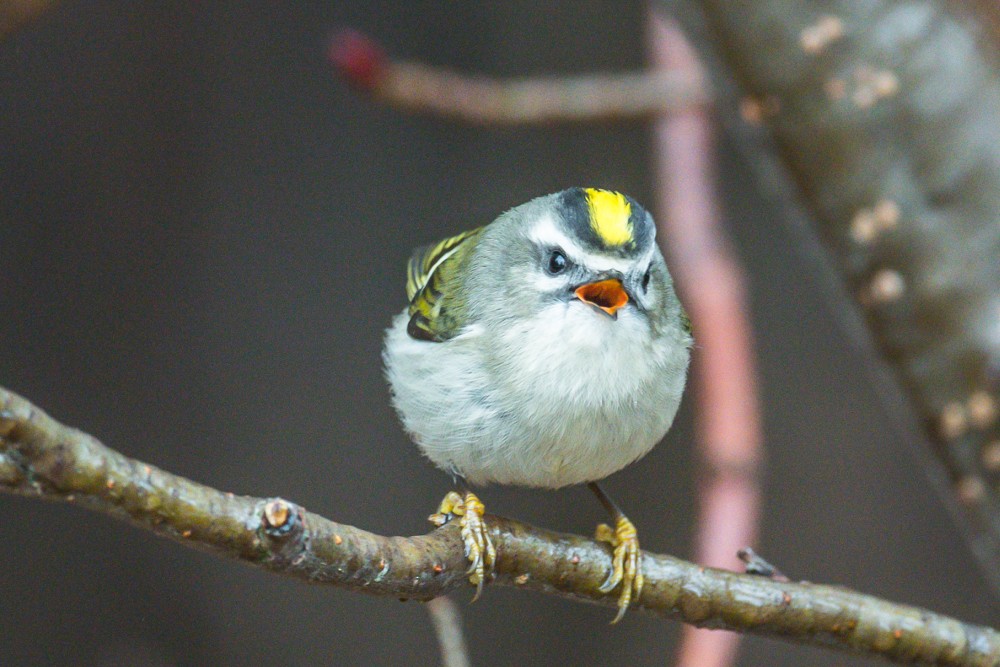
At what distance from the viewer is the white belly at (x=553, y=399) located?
1.55 metres

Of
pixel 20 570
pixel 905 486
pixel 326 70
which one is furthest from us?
pixel 905 486

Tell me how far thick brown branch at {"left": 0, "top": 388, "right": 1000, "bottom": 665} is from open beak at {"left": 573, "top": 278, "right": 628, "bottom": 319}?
1.20 feet

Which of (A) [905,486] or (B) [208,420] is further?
(A) [905,486]

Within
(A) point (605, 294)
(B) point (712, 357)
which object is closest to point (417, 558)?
(A) point (605, 294)

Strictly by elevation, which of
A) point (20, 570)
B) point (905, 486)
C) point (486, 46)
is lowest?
point (20, 570)

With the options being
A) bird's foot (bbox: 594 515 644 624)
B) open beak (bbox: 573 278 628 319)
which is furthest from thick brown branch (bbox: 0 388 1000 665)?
open beak (bbox: 573 278 628 319)

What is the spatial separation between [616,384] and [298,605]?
1.73m

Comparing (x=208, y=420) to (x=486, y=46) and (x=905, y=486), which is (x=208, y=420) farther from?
(x=905, y=486)

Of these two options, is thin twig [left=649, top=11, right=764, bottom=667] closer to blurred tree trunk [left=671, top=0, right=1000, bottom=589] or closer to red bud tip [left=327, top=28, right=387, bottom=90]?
blurred tree trunk [left=671, top=0, right=1000, bottom=589]

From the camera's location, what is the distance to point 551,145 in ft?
11.4

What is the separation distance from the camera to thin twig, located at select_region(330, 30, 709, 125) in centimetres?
248

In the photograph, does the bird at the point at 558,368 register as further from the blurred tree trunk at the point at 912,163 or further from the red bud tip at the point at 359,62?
the red bud tip at the point at 359,62

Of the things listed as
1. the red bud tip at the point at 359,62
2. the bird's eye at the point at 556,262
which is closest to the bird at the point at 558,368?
the bird's eye at the point at 556,262

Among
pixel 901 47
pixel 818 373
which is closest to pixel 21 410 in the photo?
pixel 901 47
